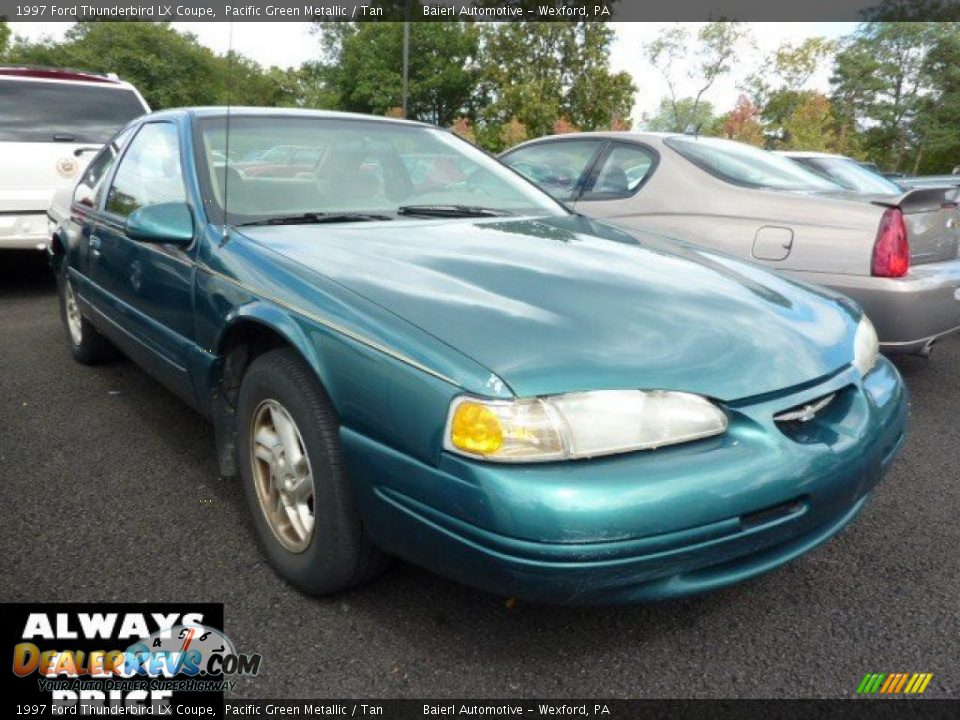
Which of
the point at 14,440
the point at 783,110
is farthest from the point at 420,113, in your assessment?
the point at 14,440

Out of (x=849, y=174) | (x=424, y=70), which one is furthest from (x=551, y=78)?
(x=849, y=174)

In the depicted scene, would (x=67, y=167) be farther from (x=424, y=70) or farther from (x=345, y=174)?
(x=424, y=70)

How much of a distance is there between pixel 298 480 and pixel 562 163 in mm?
3471

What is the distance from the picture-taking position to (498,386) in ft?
5.11

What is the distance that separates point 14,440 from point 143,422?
1.67ft

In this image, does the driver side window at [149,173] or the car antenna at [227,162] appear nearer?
the car antenna at [227,162]

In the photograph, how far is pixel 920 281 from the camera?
3525 millimetres

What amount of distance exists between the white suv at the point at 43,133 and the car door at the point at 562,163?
358cm

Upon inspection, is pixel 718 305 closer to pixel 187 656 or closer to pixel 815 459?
pixel 815 459

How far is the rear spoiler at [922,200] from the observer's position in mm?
3605

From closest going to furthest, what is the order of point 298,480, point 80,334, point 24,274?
point 298,480, point 80,334, point 24,274

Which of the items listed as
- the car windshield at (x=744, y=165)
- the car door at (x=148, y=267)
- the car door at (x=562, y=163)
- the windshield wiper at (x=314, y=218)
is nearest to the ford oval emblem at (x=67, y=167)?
the car door at (x=148, y=267)

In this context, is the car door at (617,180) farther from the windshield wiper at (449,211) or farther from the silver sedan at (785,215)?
the windshield wiper at (449,211)

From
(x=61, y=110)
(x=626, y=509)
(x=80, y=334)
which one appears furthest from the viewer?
(x=61, y=110)
